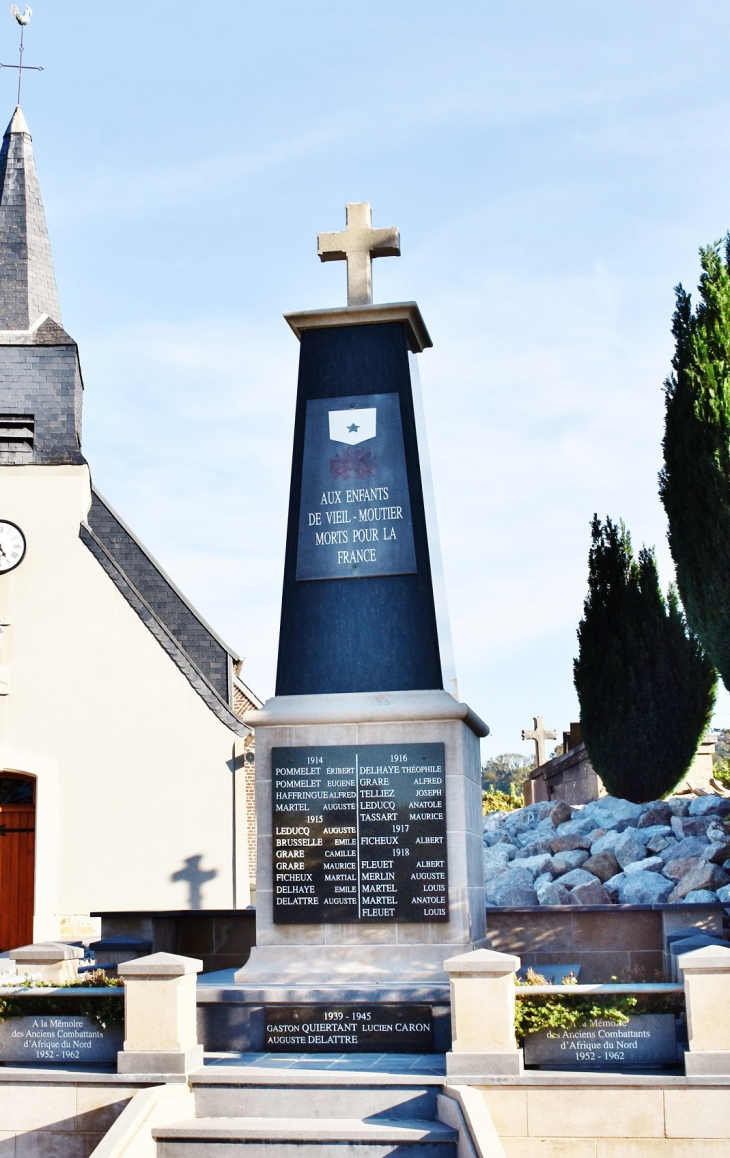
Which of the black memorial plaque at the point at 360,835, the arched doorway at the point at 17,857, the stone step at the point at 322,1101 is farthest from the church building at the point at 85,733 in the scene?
the stone step at the point at 322,1101

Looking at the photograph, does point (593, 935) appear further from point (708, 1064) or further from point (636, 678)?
point (636, 678)

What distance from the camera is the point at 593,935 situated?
40.9ft

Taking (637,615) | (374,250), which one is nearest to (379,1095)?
(374,250)

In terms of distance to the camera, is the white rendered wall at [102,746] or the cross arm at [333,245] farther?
the white rendered wall at [102,746]

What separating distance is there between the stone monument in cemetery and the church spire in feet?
26.6

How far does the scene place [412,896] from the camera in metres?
10.9

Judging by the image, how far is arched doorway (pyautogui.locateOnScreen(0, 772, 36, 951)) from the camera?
17.0m

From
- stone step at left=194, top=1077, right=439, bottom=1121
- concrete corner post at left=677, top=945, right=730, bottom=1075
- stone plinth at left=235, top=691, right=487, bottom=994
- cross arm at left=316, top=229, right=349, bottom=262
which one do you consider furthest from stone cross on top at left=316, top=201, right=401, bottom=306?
stone step at left=194, top=1077, right=439, bottom=1121

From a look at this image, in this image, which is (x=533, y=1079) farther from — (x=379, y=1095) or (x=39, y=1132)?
(x=39, y=1132)

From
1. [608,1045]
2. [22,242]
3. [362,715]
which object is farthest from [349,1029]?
[22,242]

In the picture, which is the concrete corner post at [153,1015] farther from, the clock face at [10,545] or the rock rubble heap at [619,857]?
the clock face at [10,545]

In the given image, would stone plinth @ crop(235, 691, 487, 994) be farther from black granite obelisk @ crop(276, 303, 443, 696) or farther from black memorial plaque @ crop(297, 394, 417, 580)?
black memorial plaque @ crop(297, 394, 417, 580)

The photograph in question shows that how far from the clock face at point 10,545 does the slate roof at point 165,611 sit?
893 mm

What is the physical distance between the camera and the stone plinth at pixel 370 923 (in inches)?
423
